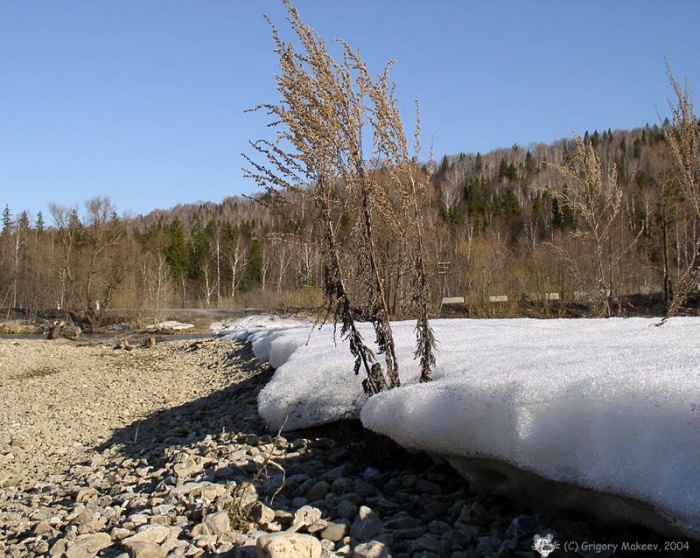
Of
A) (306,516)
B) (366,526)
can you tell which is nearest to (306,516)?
(306,516)

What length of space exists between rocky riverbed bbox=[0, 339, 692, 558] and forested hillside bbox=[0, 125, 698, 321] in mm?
1434

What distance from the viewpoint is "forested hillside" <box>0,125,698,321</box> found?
6258 mm

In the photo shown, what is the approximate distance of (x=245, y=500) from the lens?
10.4 feet

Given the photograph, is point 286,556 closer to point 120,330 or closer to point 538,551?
point 538,551

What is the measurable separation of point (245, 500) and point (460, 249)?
23878 millimetres

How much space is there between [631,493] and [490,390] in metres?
0.88

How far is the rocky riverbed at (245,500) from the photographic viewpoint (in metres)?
2.58

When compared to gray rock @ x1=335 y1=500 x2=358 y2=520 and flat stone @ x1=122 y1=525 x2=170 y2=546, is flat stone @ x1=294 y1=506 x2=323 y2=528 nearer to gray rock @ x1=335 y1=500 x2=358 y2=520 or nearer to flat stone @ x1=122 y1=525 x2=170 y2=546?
gray rock @ x1=335 y1=500 x2=358 y2=520

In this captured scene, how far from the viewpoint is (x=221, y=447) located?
4.67m

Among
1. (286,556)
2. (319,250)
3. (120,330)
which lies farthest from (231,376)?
(120,330)

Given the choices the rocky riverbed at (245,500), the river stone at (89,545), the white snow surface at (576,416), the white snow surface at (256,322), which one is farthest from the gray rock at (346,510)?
the white snow surface at (256,322)

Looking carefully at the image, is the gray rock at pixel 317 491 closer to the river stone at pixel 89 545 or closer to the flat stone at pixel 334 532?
the flat stone at pixel 334 532

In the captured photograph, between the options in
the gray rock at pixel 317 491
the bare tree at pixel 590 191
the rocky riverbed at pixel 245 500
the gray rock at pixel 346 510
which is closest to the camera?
the rocky riverbed at pixel 245 500

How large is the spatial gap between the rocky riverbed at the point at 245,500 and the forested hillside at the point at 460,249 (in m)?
1.43
